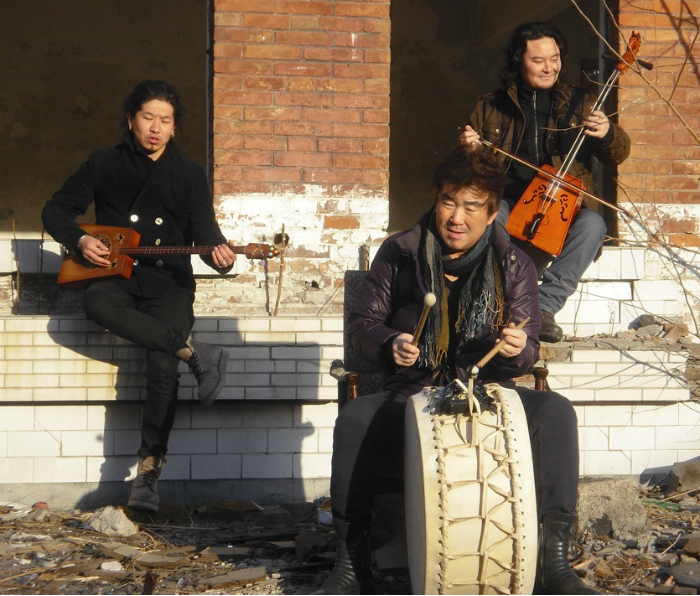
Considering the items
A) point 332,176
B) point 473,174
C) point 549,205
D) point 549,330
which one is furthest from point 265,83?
point 473,174

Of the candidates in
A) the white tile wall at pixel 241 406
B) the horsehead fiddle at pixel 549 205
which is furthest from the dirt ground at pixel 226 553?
the horsehead fiddle at pixel 549 205

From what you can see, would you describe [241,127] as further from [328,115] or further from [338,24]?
[338,24]

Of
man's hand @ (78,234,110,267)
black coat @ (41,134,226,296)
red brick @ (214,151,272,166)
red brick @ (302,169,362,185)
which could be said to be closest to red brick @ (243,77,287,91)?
red brick @ (214,151,272,166)

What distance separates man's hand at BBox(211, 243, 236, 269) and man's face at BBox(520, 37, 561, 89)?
184 centimetres

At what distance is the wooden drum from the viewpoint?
8.95 feet

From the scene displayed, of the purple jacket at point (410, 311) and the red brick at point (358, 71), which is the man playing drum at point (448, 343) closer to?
the purple jacket at point (410, 311)

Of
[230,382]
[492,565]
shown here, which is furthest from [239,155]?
[492,565]

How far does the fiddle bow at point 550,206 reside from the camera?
4797 millimetres

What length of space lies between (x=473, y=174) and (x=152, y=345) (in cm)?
171

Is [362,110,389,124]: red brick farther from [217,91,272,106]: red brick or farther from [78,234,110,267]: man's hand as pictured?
[78,234,110,267]: man's hand

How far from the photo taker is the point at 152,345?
14.3ft

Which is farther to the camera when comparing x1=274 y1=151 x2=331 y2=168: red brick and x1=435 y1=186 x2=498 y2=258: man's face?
x1=274 y1=151 x2=331 y2=168: red brick

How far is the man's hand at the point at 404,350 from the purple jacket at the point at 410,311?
0.24ft

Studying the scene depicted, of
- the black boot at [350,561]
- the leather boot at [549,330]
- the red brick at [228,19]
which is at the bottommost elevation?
the black boot at [350,561]
